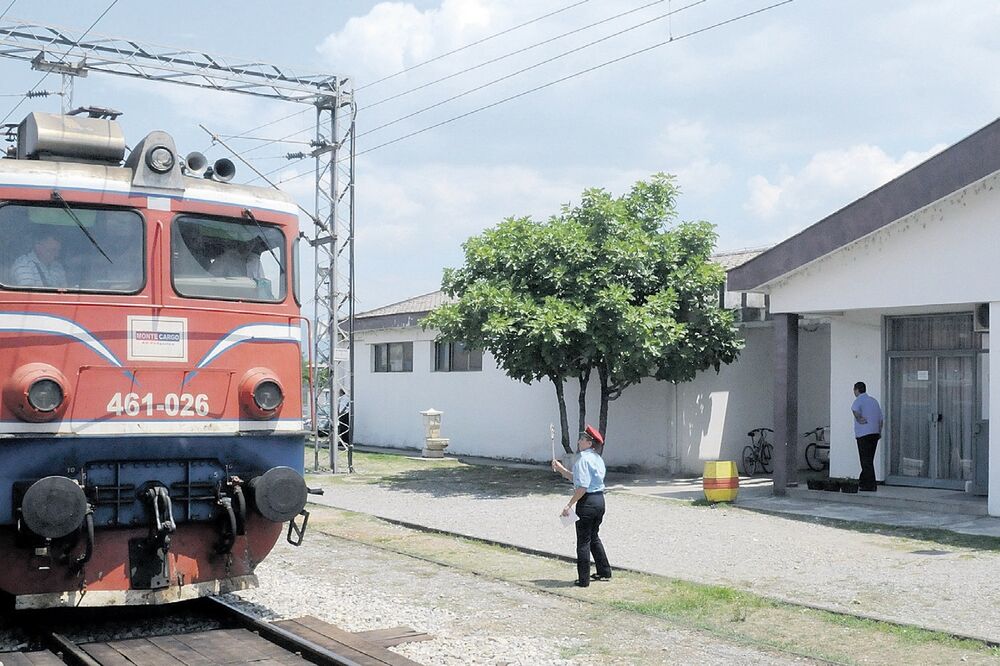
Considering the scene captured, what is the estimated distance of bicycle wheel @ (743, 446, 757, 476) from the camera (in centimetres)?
2059

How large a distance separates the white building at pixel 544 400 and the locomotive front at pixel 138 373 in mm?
12708

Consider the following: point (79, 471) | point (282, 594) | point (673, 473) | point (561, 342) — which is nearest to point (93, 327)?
point (79, 471)

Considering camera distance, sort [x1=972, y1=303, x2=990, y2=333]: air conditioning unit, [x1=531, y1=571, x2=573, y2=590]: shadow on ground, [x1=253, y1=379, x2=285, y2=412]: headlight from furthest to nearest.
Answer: [x1=972, y1=303, x2=990, y2=333]: air conditioning unit < [x1=531, y1=571, x2=573, y2=590]: shadow on ground < [x1=253, y1=379, x2=285, y2=412]: headlight

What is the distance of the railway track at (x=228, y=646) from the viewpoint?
7.28 m

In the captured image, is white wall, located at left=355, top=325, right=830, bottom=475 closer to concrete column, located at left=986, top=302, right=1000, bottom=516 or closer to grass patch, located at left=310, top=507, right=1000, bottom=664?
concrete column, located at left=986, top=302, right=1000, bottom=516

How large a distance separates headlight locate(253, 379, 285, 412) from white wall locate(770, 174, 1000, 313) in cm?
987

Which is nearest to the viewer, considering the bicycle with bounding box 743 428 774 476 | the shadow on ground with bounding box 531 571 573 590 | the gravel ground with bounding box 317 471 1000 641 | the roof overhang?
the gravel ground with bounding box 317 471 1000 641

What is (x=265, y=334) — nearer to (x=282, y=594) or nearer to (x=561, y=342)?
(x=282, y=594)

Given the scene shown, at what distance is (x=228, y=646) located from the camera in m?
7.68

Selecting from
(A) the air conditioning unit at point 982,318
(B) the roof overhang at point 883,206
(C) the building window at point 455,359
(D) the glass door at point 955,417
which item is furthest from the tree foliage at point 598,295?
(C) the building window at point 455,359

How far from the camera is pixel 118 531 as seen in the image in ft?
25.2

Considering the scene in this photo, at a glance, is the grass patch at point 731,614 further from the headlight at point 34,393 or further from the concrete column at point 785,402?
the concrete column at point 785,402

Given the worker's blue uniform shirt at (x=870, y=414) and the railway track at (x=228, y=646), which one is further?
the worker's blue uniform shirt at (x=870, y=414)

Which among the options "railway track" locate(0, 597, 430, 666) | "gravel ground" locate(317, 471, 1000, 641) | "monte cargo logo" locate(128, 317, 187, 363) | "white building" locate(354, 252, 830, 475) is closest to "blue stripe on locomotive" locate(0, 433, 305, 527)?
"monte cargo logo" locate(128, 317, 187, 363)
